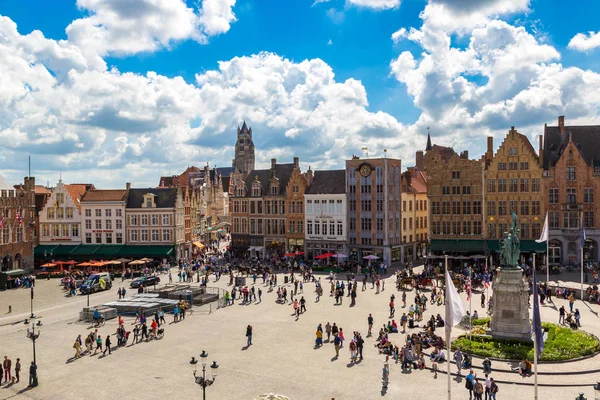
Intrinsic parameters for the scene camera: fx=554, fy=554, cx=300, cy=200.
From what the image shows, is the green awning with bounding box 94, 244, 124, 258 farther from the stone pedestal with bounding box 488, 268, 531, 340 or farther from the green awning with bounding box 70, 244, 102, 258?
the stone pedestal with bounding box 488, 268, 531, 340

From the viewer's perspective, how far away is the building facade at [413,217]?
69625 millimetres

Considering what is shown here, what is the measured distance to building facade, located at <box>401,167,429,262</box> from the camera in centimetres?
6962

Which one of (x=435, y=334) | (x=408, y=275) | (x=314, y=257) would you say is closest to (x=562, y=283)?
(x=408, y=275)

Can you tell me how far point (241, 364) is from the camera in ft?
92.1

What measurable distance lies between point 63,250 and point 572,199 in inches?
2429

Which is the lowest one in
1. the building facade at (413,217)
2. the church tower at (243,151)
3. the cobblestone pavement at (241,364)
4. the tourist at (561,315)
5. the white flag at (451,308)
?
the cobblestone pavement at (241,364)

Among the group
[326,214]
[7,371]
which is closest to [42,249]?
[326,214]

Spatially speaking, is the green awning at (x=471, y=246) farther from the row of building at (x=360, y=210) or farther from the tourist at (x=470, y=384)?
the tourist at (x=470, y=384)

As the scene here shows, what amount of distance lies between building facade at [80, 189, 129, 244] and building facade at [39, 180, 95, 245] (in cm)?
101

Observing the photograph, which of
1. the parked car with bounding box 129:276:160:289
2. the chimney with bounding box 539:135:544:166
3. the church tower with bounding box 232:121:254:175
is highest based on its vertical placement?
the church tower with bounding box 232:121:254:175

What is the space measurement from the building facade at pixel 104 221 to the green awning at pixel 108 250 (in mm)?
1181

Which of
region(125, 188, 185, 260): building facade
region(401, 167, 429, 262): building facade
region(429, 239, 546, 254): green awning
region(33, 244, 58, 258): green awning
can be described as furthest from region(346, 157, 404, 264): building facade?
region(33, 244, 58, 258): green awning

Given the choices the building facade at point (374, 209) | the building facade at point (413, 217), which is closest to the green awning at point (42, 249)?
the building facade at point (374, 209)

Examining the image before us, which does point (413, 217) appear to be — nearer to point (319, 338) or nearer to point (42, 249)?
point (319, 338)
